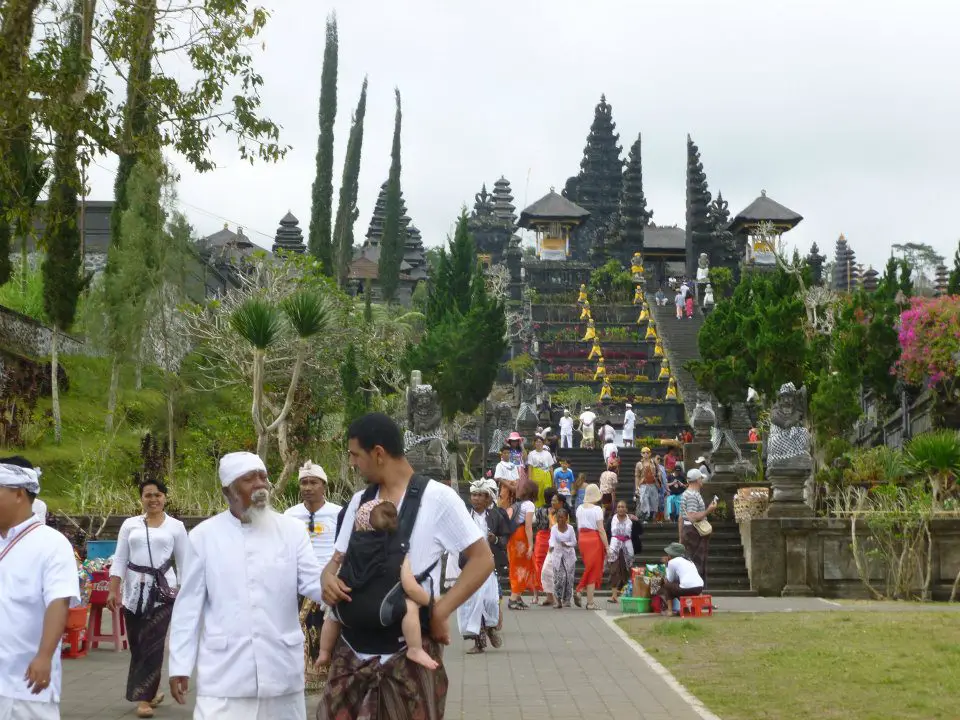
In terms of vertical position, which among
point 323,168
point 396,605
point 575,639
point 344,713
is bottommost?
point 575,639

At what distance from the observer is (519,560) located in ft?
59.8

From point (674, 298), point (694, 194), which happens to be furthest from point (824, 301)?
point (694, 194)

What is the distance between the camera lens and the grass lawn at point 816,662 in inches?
376

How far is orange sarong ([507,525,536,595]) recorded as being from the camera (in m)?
18.0

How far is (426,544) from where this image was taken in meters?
5.31

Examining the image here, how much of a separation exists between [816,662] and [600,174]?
77930mm

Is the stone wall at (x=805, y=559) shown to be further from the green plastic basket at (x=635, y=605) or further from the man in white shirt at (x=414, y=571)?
the man in white shirt at (x=414, y=571)

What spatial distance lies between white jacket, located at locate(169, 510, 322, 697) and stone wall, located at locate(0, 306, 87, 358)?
89.2ft

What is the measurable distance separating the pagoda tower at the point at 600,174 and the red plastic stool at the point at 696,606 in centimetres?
6993

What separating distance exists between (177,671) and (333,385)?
93.7ft

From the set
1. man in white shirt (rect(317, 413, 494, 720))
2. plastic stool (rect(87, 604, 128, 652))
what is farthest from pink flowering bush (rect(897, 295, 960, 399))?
man in white shirt (rect(317, 413, 494, 720))

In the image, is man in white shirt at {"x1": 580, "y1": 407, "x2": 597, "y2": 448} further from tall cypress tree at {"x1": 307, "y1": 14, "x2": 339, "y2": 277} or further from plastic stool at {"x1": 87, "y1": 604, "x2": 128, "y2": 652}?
plastic stool at {"x1": 87, "y1": 604, "x2": 128, "y2": 652}

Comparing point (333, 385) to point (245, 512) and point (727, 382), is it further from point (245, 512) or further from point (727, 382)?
point (245, 512)

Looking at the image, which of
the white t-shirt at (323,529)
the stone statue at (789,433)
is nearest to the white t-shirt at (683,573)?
the stone statue at (789,433)
